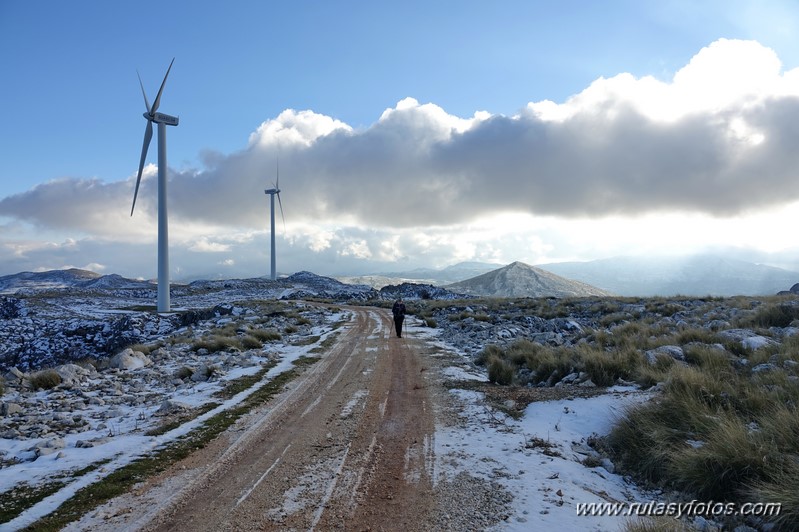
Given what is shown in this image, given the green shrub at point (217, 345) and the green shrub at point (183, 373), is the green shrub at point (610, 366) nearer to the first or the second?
the green shrub at point (183, 373)

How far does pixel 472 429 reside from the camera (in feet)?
30.2

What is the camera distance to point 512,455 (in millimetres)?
7742

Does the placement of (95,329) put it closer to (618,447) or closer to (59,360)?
(59,360)

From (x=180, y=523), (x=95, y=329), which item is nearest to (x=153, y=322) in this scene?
(x=95, y=329)

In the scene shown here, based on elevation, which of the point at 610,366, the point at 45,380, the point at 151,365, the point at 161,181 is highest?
the point at 161,181

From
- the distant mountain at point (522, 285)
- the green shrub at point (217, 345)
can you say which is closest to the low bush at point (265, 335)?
the green shrub at point (217, 345)

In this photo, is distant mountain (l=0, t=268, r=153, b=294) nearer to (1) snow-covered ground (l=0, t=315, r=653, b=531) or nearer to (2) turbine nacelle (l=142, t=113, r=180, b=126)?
(2) turbine nacelle (l=142, t=113, r=180, b=126)

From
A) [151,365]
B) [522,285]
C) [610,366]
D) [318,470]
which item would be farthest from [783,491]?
[522,285]

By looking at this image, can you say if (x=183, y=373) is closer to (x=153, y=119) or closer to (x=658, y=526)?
(x=658, y=526)

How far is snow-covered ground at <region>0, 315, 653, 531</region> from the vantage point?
5812 millimetres

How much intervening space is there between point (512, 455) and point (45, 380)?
13694 mm

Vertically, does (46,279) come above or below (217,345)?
above

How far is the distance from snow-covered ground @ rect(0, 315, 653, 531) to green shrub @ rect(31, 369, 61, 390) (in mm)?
3913

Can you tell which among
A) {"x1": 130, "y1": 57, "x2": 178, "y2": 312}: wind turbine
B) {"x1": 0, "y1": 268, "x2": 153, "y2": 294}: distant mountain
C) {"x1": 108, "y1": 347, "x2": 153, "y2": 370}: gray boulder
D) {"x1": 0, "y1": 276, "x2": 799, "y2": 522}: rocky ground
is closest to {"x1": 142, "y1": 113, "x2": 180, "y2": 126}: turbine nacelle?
{"x1": 130, "y1": 57, "x2": 178, "y2": 312}: wind turbine
